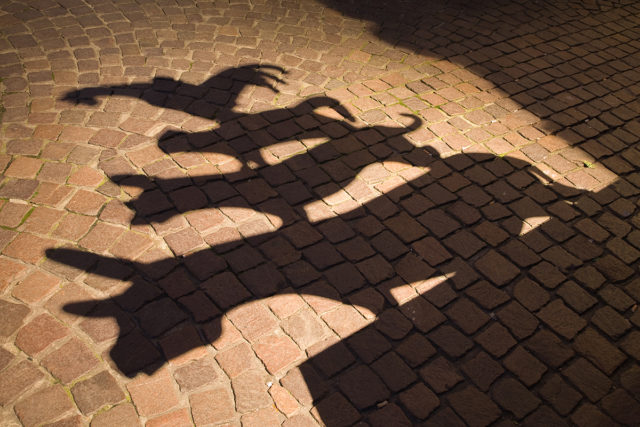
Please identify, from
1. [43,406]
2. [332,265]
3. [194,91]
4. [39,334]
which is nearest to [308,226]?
[332,265]

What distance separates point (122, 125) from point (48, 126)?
2.21 ft

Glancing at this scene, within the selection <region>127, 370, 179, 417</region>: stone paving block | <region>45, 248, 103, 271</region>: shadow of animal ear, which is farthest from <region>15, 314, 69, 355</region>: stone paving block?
<region>127, 370, 179, 417</region>: stone paving block

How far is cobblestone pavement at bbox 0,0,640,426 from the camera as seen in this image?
261 cm

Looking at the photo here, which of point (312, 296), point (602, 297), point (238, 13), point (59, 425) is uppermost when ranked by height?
point (238, 13)

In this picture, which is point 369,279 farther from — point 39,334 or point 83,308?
point 39,334

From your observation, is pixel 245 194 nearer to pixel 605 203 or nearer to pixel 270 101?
pixel 270 101

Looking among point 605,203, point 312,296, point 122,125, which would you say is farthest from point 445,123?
point 122,125

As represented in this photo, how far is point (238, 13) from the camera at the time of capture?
610cm

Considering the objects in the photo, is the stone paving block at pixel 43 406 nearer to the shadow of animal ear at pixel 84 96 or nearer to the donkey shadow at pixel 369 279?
the donkey shadow at pixel 369 279

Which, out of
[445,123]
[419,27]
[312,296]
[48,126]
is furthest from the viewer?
[419,27]

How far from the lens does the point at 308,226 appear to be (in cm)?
348

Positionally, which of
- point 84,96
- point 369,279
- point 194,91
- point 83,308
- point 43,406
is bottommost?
point 43,406

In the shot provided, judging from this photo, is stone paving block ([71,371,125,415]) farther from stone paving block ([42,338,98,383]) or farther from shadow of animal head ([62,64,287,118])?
shadow of animal head ([62,64,287,118])

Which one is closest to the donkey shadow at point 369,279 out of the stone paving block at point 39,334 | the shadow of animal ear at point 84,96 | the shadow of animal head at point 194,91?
the stone paving block at point 39,334
